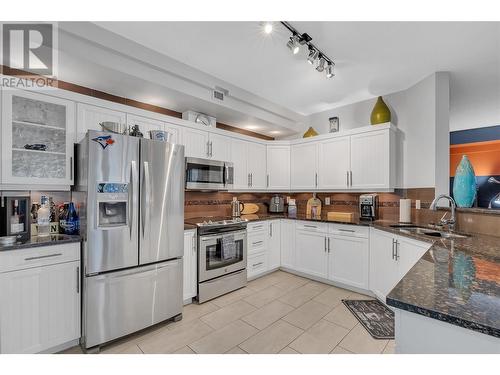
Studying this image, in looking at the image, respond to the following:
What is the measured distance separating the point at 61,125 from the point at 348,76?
318cm

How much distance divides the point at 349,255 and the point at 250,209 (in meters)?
1.77

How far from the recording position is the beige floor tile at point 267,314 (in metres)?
2.38

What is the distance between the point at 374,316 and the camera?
8.15 ft

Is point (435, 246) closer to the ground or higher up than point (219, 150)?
closer to the ground

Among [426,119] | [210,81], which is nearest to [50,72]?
[210,81]

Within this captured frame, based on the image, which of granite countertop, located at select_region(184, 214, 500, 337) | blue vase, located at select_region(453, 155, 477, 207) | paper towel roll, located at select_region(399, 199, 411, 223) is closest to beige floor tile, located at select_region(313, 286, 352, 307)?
paper towel roll, located at select_region(399, 199, 411, 223)

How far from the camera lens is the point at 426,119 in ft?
9.63

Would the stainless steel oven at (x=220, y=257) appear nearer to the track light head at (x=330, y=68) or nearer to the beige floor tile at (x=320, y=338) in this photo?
the beige floor tile at (x=320, y=338)

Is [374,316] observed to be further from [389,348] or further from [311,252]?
[311,252]

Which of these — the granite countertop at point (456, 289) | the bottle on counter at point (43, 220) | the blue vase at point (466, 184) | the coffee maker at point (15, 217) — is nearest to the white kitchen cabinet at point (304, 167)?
the blue vase at point (466, 184)

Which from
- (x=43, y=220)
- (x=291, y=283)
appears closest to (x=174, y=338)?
(x=43, y=220)

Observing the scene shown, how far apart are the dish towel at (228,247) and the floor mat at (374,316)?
147cm

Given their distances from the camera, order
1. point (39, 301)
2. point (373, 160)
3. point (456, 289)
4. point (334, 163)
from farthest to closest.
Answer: point (334, 163) < point (373, 160) < point (39, 301) < point (456, 289)
